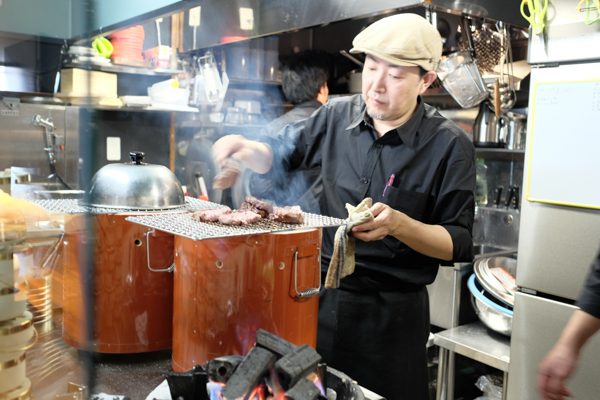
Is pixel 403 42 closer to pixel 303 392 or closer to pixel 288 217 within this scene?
pixel 288 217

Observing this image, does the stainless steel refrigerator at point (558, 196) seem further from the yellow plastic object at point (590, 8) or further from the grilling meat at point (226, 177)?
the grilling meat at point (226, 177)

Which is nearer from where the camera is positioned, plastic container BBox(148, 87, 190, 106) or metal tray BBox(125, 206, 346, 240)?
metal tray BBox(125, 206, 346, 240)

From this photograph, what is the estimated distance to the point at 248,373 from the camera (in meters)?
1.04

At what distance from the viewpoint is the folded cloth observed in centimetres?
145

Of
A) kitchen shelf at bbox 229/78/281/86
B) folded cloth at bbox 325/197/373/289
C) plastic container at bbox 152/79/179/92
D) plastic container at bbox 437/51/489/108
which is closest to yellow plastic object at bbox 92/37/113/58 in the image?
plastic container at bbox 152/79/179/92

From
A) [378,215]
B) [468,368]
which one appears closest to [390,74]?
[378,215]

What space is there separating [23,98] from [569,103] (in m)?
4.25

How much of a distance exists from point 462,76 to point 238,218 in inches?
86.7

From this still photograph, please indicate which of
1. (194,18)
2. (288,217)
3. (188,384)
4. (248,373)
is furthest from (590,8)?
(194,18)

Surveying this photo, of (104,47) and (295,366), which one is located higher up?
(104,47)

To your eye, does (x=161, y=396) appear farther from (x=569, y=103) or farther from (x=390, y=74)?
(x=569, y=103)

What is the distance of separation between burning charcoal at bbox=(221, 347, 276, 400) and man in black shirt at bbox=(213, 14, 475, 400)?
818mm

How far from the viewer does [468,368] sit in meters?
3.32

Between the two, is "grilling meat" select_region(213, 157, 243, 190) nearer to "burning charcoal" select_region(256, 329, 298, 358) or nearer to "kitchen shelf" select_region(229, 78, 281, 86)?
"burning charcoal" select_region(256, 329, 298, 358)
